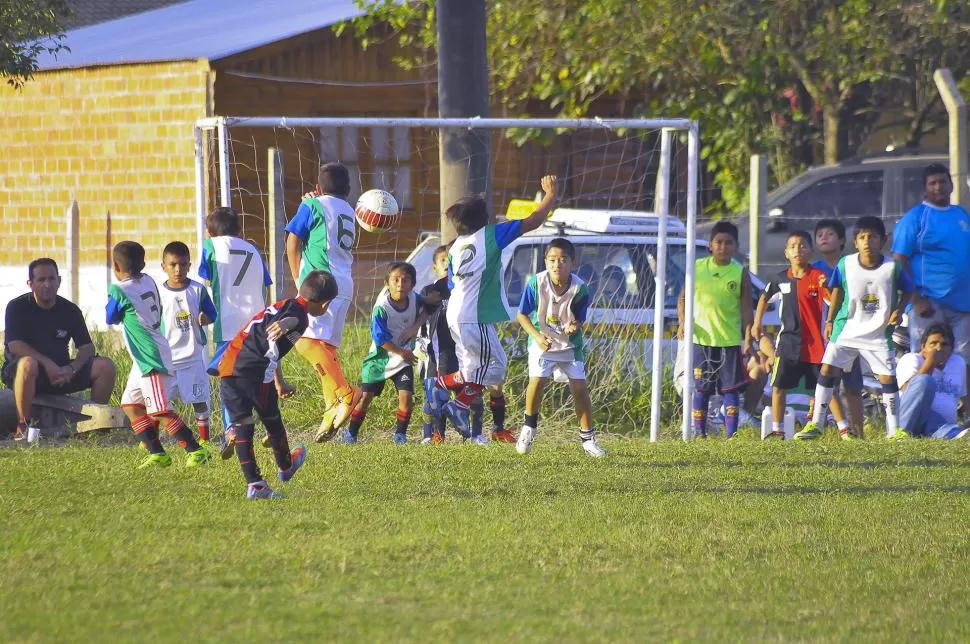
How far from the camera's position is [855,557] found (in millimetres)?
6430

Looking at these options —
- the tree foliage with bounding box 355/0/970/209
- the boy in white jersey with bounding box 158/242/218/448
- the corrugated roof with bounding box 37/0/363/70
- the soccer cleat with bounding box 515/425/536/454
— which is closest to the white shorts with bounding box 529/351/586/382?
the soccer cleat with bounding box 515/425/536/454

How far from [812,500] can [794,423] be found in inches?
152

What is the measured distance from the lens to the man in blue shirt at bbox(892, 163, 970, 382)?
1109 cm

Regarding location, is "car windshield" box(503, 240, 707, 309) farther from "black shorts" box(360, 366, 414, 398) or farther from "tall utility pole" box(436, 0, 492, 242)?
"black shorts" box(360, 366, 414, 398)

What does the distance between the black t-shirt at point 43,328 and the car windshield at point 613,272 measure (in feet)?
11.4

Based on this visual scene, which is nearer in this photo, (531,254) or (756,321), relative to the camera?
(756,321)

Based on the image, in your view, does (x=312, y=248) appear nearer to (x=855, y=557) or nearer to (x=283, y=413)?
(x=283, y=413)

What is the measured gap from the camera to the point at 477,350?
9.91m

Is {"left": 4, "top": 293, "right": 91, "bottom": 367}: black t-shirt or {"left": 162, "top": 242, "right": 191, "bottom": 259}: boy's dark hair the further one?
{"left": 4, "top": 293, "right": 91, "bottom": 367}: black t-shirt

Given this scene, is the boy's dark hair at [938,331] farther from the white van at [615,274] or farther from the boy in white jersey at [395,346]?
the boy in white jersey at [395,346]

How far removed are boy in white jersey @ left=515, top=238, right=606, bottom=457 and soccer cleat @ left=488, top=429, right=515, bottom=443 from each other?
Answer: 139 centimetres

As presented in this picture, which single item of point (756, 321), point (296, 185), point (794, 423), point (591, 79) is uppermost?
point (591, 79)

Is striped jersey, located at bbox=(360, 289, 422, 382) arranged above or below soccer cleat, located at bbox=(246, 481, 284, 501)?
above

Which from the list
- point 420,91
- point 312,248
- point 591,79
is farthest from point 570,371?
point 420,91
